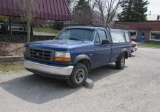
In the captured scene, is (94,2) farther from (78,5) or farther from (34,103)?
(34,103)

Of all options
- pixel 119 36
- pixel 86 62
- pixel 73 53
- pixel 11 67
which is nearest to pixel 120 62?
pixel 119 36

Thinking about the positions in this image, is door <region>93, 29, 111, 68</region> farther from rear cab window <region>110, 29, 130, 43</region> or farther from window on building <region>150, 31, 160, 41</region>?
window on building <region>150, 31, 160, 41</region>

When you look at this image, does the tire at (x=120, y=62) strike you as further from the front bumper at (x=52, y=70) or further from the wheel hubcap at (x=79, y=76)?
the front bumper at (x=52, y=70)

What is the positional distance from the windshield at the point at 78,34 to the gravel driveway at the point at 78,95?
159 centimetres

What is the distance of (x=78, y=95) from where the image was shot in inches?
207

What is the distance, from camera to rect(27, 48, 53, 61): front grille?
5.45 m

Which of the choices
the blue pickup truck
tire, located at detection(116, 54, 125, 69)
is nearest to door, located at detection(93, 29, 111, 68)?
the blue pickup truck

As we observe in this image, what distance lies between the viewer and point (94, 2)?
47.1 meters

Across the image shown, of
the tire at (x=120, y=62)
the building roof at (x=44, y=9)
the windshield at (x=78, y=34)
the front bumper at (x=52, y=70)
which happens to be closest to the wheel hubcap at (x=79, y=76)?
the front bumper at (x=52, y=70)

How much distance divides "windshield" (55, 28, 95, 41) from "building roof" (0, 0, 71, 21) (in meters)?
5.03

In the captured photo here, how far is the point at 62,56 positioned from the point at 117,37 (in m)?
3.83

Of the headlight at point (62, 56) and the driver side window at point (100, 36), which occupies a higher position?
the driver side window at point (100, 36)

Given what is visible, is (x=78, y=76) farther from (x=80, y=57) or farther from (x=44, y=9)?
(x=44, y=9)

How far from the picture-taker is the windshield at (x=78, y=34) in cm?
667
